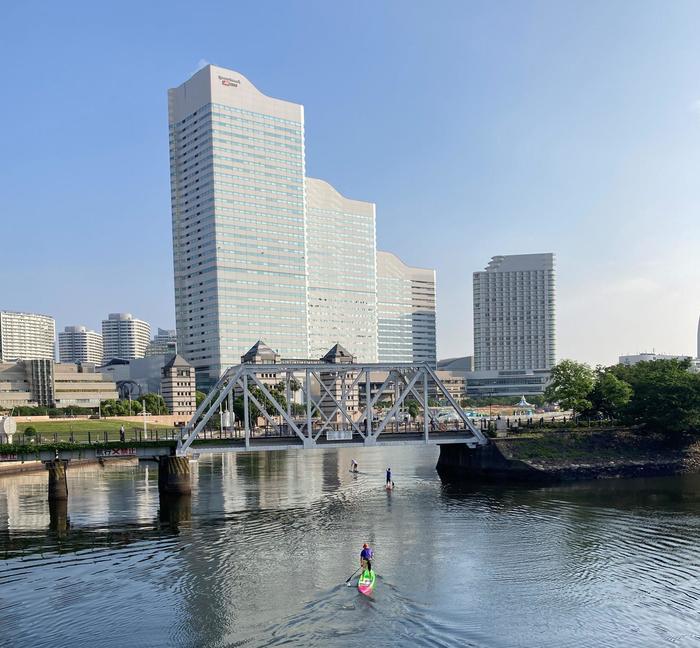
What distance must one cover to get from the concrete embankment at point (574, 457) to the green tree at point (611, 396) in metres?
5.19

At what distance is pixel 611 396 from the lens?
94.4m

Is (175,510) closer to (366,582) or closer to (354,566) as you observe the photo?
(354,566)

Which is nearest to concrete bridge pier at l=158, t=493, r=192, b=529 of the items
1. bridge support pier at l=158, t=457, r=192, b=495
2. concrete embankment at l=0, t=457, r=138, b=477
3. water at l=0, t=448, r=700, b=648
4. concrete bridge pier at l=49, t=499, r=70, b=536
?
water at l=0, t=448, r=700, b=648

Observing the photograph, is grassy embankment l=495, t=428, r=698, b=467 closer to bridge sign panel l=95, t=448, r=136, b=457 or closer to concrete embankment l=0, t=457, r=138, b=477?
bridge sign panel l=95, t=448, r=136, b=457

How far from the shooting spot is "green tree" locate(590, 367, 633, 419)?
9375 centimetres

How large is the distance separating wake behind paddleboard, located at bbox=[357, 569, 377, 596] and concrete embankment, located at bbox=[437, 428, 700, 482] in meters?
45.7

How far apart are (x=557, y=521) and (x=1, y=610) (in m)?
41.8

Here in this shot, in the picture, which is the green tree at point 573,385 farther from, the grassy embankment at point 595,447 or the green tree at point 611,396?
the grassy embankment at point 595,447

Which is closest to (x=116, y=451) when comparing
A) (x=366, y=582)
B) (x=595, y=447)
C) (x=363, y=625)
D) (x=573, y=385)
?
(x=366, y=582)

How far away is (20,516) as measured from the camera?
6269 centimetres

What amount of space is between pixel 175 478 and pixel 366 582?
3994cm

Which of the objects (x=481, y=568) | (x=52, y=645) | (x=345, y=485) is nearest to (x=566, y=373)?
(x=345, y=485)

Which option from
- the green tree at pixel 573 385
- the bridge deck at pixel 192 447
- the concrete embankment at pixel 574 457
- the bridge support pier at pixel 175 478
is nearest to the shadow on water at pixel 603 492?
the concrete embankment at pixel 574 457

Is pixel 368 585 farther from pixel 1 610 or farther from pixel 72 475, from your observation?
pixel 72 475
